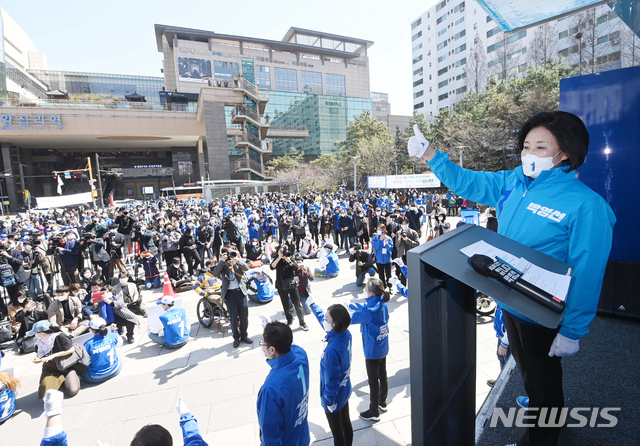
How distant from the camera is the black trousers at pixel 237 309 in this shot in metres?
6.59

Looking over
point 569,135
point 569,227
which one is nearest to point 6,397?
point 569,227

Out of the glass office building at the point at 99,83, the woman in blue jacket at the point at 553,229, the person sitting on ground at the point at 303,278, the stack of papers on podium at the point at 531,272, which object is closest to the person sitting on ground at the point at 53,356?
the person sitting on ground at the point at 303,278

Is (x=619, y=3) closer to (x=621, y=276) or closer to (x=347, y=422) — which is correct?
(x=621, y=276)

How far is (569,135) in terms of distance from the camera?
1.87 m

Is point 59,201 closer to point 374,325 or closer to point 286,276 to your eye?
point 286,276

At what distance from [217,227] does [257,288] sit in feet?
16.6

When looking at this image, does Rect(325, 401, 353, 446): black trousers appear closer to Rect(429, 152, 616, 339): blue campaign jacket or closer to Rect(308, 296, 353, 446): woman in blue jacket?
Rect(308, 296, 353, 446): woman in blue jacket

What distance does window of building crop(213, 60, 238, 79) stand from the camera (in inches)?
2499

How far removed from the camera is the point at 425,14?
63.7m

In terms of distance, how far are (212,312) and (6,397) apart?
356 cm

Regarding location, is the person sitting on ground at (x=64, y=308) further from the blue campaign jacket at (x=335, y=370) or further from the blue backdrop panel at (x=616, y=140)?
the blue backdrop panel at (x=616, y=140)

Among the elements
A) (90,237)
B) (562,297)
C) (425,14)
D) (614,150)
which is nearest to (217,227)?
(90,237)

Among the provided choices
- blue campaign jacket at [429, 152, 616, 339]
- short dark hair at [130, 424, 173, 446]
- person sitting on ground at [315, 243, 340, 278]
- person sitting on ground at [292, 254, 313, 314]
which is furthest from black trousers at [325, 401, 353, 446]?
person sitting on ground at [315, 243, 340, 278]

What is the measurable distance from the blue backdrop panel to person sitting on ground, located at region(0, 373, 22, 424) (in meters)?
9.56
